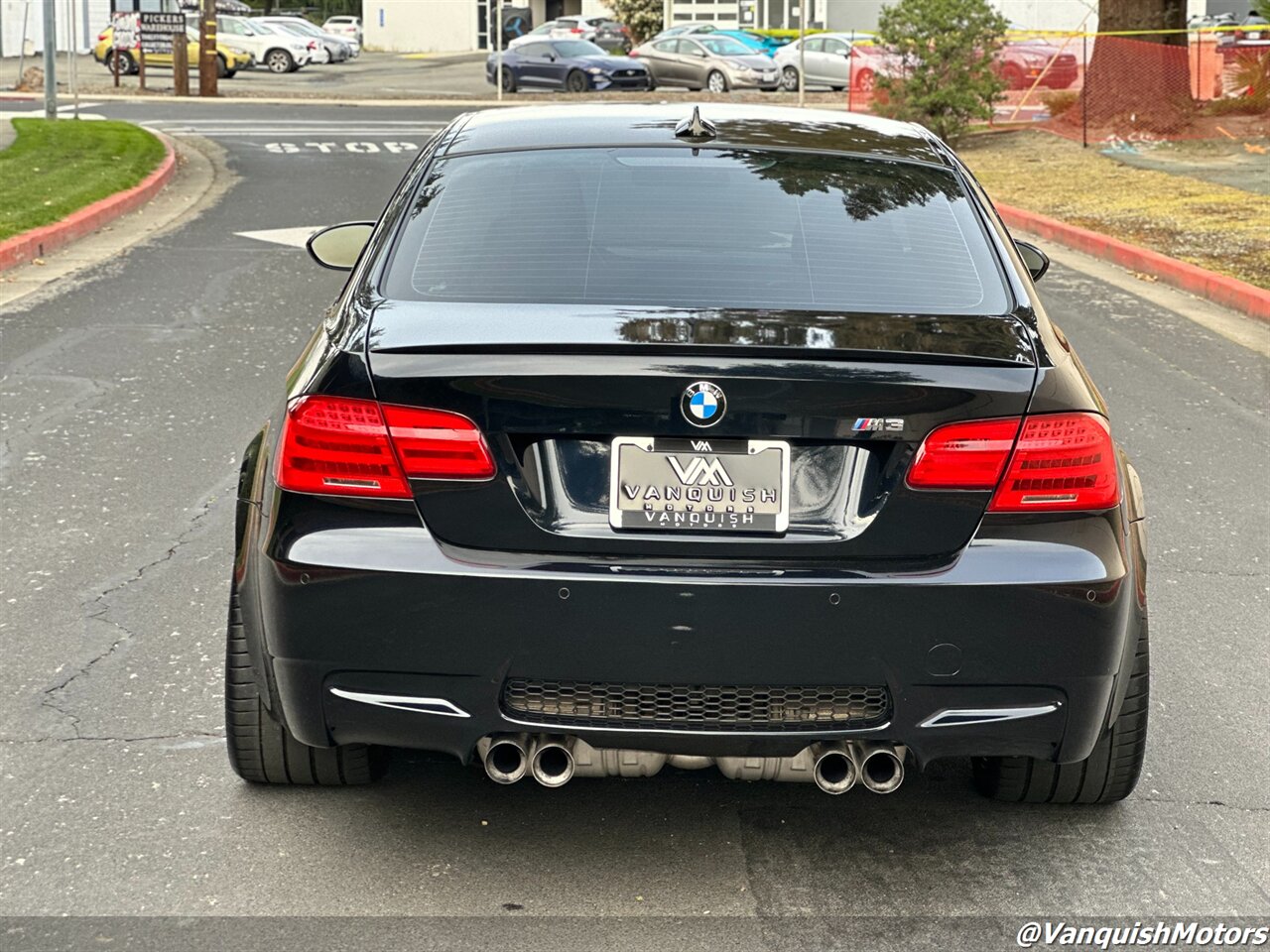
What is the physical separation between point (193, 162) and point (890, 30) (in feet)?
31.1

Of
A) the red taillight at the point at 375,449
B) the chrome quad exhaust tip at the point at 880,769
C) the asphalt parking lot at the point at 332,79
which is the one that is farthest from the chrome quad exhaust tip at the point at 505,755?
the asphalt parking lot at the point at 332,79

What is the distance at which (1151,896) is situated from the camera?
3709 millimetres

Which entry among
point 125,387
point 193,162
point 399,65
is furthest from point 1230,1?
point 125,387

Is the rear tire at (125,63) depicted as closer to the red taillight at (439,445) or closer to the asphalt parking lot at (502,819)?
the asphalt parking lot at (502,819)

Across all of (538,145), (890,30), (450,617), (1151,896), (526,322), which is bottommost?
(1151,896)

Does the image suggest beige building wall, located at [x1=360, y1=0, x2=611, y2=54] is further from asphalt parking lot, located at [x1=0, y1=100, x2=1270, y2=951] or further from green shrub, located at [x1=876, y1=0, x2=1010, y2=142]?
asphalt parking lot, located at [x1=0, y1=100, x2=1270, y2=951]

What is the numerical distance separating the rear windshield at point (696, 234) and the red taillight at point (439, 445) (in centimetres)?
48

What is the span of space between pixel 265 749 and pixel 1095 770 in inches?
76.1

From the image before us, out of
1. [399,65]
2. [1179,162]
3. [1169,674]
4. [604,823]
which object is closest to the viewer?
[604,823]

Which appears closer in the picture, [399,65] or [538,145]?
[538,145]

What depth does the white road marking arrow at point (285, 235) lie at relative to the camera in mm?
14763

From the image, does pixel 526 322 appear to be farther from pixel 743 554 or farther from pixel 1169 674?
pixel 1169 674

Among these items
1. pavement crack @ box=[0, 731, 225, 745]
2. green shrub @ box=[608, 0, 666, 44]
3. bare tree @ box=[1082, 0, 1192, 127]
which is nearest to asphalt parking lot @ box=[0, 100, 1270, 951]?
pavement crack @ box=[0, 731, 225, 745]

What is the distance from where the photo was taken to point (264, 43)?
52625 millimetres
